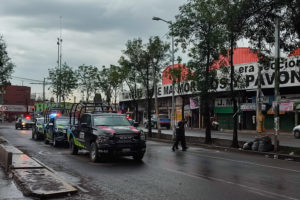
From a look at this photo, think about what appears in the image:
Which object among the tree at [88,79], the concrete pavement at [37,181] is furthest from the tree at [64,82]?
the concrete pavement at [37,181]

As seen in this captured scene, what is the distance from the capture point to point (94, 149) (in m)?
13.9

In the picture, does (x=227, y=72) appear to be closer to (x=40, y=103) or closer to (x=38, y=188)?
(x=38, y=188)

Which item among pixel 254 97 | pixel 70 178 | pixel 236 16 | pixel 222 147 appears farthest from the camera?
pixel 254 97

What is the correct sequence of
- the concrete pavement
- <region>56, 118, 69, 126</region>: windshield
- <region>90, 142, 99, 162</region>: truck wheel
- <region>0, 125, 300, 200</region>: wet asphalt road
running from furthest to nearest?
<region>56, 118, 69, 126</region>: windshield < <region>90, 142, 99, 162</region>: truck wheel < <region>0, 125, 300, 200</region>: wet asphalt road < the concrete pavement

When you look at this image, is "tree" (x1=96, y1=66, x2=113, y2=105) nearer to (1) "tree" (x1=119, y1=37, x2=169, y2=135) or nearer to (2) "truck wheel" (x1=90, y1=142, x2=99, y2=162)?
(1) "tree" (x1=119, y1=37, x2=169, y2=135)

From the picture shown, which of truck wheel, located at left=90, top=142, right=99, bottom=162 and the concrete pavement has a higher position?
truck wheel, located at left=90, top=142, right=99, bottom=162

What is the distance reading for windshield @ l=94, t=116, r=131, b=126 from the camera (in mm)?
14453

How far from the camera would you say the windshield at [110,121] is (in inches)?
569

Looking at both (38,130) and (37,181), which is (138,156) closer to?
(37,181)

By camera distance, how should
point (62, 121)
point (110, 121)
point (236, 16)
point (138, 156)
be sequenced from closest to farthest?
point (138, 156)
point (110, 121)
point (236, 16)
point (62, 121)

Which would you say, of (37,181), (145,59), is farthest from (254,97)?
(37,181)

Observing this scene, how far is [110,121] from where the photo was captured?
575 inches

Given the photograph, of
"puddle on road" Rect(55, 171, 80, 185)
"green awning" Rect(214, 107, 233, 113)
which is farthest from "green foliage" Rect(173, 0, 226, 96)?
"green awning" Rect(214, 107, 233, 113)

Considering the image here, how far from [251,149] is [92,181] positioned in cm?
1218
